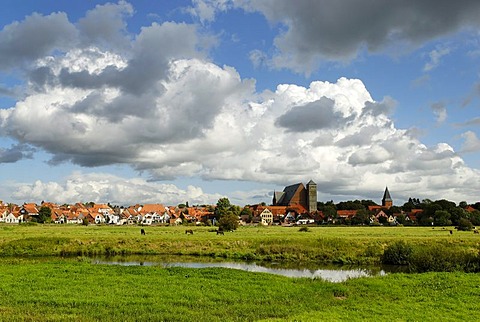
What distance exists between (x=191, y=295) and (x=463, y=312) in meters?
11.6

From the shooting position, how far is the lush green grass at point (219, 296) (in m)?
17.0

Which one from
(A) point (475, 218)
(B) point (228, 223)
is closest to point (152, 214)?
(B) point (228, 223)

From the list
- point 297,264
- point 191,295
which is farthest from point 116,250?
point 191,295

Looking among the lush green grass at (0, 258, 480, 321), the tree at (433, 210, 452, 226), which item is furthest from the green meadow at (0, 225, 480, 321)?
the tree at (433, 210, 452, 226)

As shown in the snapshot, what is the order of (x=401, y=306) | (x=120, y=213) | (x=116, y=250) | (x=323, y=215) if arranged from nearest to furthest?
1. (x=401, y=306)
2. (x=116, y=250)
3. (x=323, y=215)
4. (x=120, y=213)

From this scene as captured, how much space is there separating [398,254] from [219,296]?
27.0m

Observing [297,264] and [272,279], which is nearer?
[272,279]

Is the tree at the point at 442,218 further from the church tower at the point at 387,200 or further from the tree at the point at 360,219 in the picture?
the church tower at the point at 387,200

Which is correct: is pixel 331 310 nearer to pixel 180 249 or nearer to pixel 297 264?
pixel 297 264

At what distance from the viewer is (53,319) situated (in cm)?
1573

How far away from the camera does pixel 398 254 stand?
4219 centimetres

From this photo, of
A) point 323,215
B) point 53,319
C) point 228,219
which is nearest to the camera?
point 53,319

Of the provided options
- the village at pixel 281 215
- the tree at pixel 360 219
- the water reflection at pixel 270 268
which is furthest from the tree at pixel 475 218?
the water reflection at pixel 270 268

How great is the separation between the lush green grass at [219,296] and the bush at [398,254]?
1394cm
